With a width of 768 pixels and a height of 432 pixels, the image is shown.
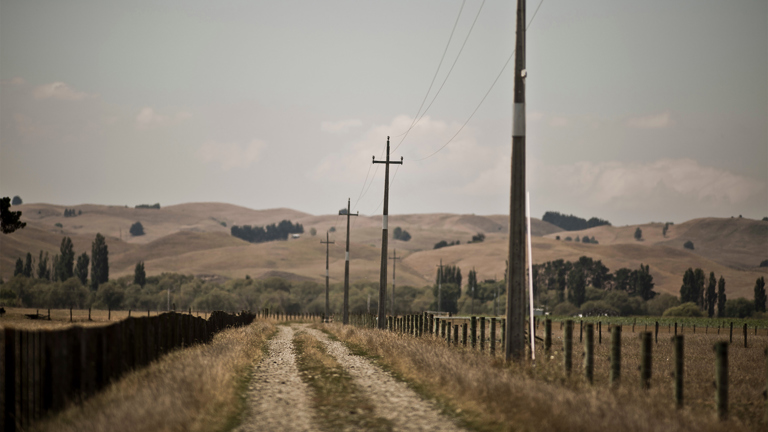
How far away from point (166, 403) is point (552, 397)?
223 inches

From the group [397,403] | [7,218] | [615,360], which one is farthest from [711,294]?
[397,403]

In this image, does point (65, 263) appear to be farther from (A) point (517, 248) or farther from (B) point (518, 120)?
(A) point (517, 248)

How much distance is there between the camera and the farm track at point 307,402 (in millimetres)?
10742

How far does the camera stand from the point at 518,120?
17141mm

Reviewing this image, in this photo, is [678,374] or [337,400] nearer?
[678,374]

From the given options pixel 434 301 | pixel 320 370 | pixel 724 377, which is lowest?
pixel 434 301

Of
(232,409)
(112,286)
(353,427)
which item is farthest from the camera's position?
(112,286)

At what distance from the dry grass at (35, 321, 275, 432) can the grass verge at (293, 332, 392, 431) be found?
1.37 m

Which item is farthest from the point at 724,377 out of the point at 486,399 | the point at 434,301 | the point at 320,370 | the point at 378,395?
the point at 434,301

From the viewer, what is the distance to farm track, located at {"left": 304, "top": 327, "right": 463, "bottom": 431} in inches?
426

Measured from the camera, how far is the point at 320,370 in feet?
59.8

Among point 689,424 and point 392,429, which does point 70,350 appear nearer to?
point 392,429

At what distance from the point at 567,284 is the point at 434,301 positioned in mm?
42066

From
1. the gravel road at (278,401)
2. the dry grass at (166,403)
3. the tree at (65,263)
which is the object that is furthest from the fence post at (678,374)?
the tree at (65,263)
